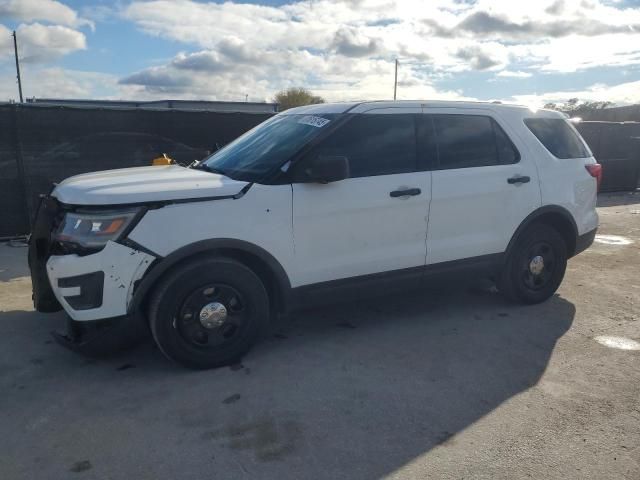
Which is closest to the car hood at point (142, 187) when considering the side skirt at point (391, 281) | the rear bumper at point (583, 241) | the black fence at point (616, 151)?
the side skirt at point (391, 281)

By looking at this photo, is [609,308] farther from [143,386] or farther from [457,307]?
[143,386]

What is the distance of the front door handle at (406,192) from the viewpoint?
4.42m

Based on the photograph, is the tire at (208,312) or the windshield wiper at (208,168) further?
the windshield wiper at (208,168)

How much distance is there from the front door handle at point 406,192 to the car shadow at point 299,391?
1195mm

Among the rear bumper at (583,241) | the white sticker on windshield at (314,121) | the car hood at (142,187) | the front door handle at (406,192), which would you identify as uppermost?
the white sticker on windshield at (314,121)

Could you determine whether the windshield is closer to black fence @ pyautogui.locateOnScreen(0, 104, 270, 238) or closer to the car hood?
the car hood

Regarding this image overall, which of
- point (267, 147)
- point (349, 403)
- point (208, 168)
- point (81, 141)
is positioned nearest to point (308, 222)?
point (267, 147)

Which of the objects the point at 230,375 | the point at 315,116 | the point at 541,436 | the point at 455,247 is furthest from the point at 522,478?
the point at 315,116

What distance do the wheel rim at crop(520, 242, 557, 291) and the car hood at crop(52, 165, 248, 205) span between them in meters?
2.95

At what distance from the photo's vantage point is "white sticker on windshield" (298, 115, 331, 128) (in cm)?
438

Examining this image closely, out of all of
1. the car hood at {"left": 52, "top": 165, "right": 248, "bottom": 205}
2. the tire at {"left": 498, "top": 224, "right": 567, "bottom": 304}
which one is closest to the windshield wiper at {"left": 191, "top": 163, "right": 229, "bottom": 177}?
the car hood at {"left": 52, "top": 165, "right": 248, "bottom": 205}

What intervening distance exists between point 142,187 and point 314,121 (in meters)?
1.50

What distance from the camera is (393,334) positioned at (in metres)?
4.73

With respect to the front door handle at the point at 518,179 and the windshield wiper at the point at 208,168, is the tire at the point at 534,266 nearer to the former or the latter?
the front door handle at the point at 518,179
